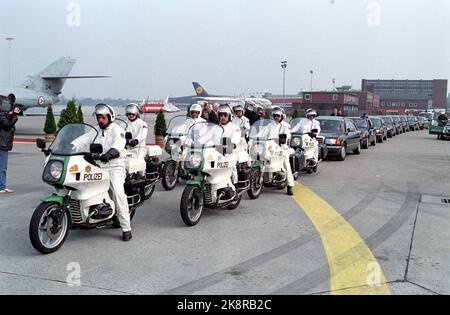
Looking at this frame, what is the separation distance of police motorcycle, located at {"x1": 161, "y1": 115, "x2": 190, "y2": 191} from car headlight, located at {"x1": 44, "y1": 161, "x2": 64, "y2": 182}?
4518 millimetres

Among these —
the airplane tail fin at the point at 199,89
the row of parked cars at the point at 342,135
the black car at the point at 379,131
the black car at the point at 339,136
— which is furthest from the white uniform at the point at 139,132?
the airplane tail fin at the point at 199,89

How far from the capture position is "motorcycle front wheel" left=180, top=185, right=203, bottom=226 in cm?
696

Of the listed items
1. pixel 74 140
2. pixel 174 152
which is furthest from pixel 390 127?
pixel 74 140

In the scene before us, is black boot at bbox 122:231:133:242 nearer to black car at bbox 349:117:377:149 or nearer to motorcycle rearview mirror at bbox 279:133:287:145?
motorcycle rearview mirror at bbox 279:133:287:145

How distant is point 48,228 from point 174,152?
504cm

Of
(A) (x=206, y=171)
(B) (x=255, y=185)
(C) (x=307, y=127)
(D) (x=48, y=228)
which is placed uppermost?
(C) (x=307, y=127)

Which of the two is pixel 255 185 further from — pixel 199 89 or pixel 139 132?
pixel 199 89

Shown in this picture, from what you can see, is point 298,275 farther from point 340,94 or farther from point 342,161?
point 340,94

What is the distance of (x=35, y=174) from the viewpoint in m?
12.2

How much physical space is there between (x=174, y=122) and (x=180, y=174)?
1.27 m

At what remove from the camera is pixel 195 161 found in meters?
7.17

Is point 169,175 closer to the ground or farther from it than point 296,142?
closer to the ground

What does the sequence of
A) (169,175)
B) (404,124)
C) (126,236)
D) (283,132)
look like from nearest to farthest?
(126,236), (283,132), (169,175), (404,124)
